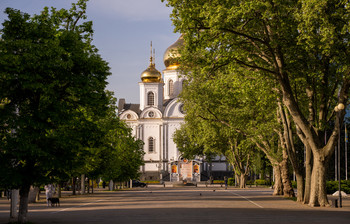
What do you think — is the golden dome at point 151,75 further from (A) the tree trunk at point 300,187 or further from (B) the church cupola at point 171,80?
(A) the tree trunk at point 300,187

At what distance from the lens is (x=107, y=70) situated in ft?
71.0

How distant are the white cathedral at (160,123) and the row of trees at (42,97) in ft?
283

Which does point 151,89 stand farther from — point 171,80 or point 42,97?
point 42,97

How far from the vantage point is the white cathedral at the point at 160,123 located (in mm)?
110562

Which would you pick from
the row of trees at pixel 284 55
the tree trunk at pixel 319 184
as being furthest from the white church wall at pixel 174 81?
the tree trunk at pixel 319 184

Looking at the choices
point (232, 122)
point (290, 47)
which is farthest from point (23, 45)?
point (232, 122)

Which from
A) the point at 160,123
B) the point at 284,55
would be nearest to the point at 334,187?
the point at 284,55

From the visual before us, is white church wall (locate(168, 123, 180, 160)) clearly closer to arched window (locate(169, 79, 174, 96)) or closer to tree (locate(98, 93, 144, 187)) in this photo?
arched window (locate(169, 79, 174, 96))

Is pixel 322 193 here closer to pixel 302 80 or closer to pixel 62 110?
pixel 302 80

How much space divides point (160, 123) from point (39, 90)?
9236cm

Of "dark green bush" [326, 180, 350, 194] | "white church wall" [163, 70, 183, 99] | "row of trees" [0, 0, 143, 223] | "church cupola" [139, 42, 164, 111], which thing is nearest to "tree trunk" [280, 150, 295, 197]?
"dark green bush" [326, 180, 350, 194]

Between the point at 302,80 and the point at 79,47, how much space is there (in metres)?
13.0

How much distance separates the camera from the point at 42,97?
2036 centimetres

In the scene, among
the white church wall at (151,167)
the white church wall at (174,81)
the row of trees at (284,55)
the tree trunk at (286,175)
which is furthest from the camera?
the white church wall at (174,81)
